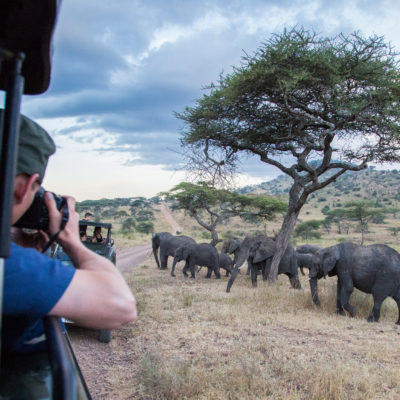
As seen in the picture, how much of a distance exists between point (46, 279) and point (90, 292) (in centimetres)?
16

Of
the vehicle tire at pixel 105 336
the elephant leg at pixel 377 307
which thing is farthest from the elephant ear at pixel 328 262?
the vehicle tire at pixel 105 336

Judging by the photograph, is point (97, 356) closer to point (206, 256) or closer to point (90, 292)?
point (90, 292)

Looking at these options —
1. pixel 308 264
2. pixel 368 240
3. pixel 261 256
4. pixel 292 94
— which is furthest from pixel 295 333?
pixel 368 240

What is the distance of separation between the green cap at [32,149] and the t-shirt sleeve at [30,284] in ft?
0.92

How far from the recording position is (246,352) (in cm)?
535

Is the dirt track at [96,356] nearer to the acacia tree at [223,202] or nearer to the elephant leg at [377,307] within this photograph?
the elephant leg at [377,307]

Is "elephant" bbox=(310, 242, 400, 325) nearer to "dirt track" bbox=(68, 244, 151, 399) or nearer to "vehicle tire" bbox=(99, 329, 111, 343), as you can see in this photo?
"dirt track" bbox=(68, 244, 151, 399)

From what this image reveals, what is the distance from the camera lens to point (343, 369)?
4.75 meters

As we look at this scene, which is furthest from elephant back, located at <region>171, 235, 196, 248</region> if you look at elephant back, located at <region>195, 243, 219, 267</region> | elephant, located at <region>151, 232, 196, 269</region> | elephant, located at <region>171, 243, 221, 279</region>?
elephant back, located at <region>195, 243, 219, 267</region>

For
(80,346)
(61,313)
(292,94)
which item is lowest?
(80,346)

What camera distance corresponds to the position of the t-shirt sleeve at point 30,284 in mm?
1286

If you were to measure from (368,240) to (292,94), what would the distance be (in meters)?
31.7

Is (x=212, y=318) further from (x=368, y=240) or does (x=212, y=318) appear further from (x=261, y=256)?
(x=368, y=240)

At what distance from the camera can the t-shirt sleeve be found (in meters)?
1.29
